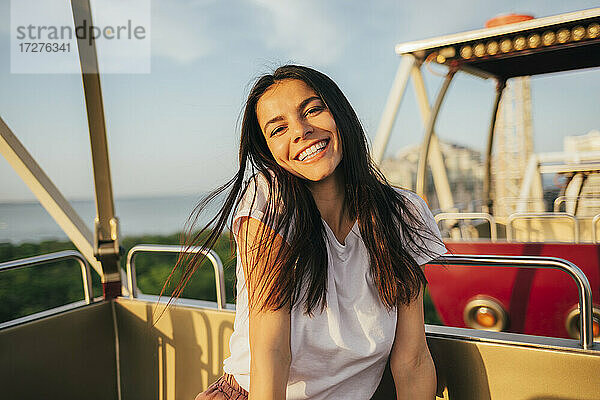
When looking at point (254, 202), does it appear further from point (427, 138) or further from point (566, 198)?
point (566, 198)

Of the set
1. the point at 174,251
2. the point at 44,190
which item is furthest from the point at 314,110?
the point at 44,190

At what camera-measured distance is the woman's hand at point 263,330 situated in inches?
55.6

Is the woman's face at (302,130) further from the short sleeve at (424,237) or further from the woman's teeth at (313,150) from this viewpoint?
the short sleeve at (424,237)

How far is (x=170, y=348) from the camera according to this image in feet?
7.99

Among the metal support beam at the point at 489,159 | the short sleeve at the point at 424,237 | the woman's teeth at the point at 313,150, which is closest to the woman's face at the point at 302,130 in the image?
the woman's teeth at the point at 313,150

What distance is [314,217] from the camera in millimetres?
1544

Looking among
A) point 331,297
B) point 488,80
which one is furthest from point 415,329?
point 488,80

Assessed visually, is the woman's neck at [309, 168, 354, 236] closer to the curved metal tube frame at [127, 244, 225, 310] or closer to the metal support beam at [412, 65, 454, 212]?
the curved metal tube frame at [127, 244, 225, 310]

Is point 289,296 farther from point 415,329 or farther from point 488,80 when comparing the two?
point 488,80

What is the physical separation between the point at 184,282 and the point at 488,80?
134 inches

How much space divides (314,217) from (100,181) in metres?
1.47

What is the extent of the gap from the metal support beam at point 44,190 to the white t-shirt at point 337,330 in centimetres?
137

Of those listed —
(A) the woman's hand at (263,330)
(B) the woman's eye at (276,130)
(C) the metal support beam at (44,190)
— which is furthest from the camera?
(C) the metal support beam at (44,190)

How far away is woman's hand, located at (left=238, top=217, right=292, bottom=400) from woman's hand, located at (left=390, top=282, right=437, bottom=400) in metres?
0.37
